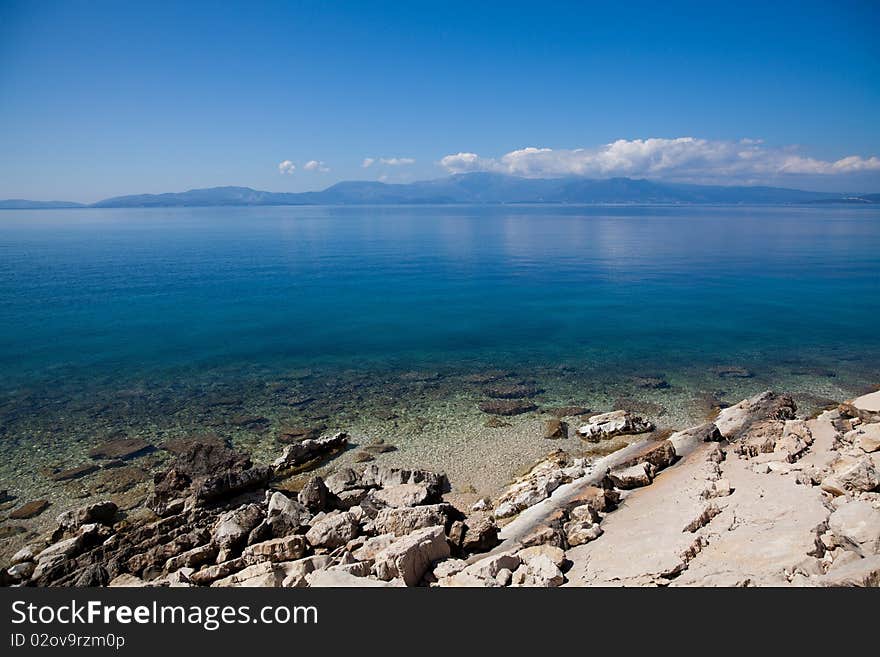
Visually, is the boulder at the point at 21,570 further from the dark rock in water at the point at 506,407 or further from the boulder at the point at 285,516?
the dark rock in water at the point at 506,407

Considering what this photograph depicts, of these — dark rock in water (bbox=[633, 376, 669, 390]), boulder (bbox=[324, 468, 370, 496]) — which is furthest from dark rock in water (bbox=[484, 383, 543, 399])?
boulder (bbox=[324, 468, 370, 496])

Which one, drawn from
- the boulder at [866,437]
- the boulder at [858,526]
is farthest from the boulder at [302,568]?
the boulder at [866,437]

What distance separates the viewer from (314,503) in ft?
55.4

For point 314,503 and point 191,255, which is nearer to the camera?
point 314,503

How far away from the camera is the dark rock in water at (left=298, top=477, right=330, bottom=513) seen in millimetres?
16859

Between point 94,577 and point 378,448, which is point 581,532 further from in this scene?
point 94,577

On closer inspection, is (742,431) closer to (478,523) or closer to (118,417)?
(478,523)

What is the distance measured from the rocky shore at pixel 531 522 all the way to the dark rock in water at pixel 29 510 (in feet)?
0.31

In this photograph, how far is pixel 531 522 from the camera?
15000mm

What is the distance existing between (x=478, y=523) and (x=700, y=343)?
105 ft

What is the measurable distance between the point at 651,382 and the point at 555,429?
32.7 feet

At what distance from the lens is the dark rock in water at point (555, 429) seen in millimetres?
23938

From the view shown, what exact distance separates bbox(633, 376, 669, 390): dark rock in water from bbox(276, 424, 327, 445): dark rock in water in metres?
18.7

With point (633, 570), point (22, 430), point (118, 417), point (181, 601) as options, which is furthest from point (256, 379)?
point (633, 570)
